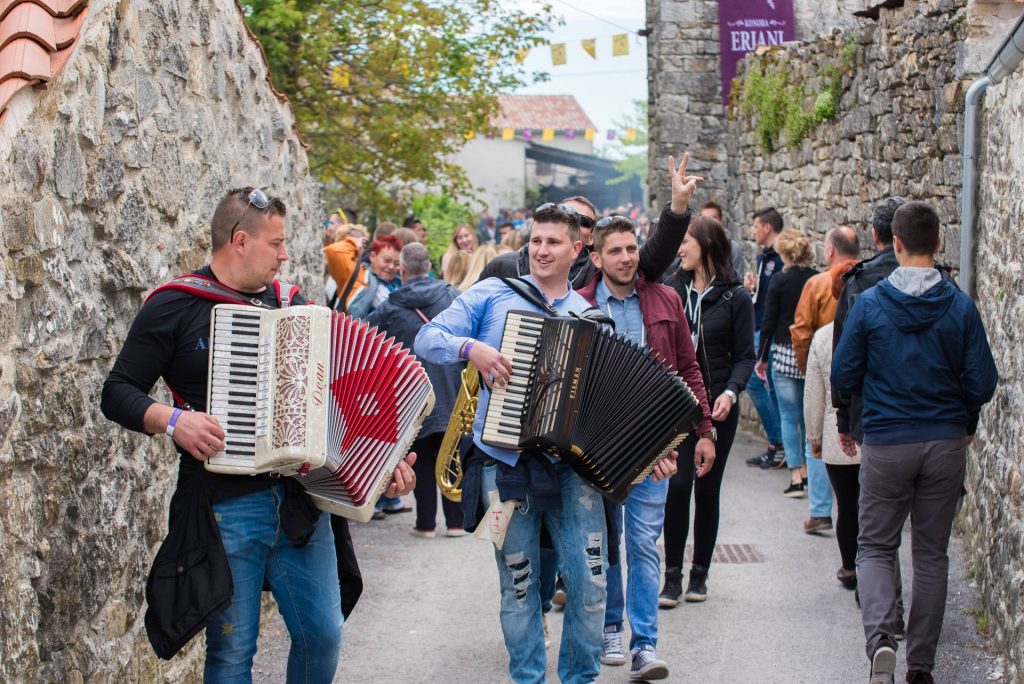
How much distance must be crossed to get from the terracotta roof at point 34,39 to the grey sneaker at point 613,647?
3473mm

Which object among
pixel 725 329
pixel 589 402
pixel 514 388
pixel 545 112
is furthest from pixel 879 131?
pixel 545 112

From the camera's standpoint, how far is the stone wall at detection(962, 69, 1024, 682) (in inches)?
216

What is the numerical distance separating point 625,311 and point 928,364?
4.30 ft

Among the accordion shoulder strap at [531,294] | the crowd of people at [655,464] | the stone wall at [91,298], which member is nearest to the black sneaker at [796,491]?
the crowd of people at [655,464]

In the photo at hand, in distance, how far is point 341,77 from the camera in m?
13.8

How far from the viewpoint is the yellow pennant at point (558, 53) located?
18.9 metres

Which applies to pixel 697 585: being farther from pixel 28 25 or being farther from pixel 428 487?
pixel 28 25

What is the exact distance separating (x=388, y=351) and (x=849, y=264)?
435 centimetres

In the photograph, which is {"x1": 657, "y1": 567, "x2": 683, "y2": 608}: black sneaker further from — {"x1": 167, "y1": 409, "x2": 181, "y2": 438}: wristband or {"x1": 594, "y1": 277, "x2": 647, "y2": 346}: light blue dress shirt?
{"x1": 167, "y1": 409, "x2": 181, "y2": 438}: wristband

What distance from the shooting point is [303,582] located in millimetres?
4082

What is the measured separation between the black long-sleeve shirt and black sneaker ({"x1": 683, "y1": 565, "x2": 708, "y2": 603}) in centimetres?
356

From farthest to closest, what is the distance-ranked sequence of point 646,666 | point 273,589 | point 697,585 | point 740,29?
1. point 740,29
2. point 697,585
3. point 646,666
4. point 273,589

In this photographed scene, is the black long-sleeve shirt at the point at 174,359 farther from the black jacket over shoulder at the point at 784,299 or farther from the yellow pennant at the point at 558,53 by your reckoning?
the yellow pennant at the point at 558,53

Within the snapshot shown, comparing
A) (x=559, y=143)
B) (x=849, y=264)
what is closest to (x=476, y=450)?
(x=849, y=264)
